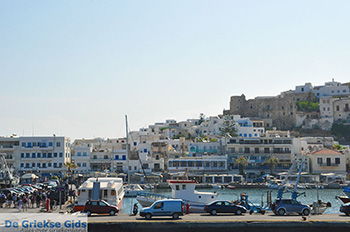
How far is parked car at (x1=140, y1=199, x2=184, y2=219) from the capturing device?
91.1 ft

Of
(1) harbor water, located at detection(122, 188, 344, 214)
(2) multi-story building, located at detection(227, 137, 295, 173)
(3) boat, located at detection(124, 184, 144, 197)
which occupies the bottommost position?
(1) harbor water, located at detection(122, 188, 344, 214)

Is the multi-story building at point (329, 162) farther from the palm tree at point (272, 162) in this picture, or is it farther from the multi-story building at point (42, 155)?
the multi-story building at point (42, 155)

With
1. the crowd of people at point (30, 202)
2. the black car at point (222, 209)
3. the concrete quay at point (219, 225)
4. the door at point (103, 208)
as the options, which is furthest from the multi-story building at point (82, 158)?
the concrete quay at point (219, 225)

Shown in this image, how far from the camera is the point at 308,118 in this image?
117375 millimetres

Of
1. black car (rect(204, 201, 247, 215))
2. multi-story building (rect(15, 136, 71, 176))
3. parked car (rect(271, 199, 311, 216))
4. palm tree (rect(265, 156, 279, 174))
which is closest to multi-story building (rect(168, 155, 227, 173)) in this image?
palm tree (rect(265, 156, 279, 174))

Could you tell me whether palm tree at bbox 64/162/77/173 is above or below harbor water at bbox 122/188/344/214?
above

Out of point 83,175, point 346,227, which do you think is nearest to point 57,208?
point 346,227

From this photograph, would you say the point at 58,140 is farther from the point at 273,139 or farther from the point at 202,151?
the point at 273,139

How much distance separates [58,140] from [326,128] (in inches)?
2523

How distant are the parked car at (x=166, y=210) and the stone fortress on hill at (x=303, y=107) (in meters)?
92.2

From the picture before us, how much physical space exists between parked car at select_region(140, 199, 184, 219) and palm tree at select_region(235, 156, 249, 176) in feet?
170

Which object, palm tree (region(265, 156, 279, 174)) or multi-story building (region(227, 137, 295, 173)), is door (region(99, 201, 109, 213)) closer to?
palm tree (region(265, 156, 279, 174))

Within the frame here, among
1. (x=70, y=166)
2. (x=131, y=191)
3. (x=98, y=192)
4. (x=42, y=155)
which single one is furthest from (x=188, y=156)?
(x=98, y=192)

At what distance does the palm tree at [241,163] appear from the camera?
7893cm
